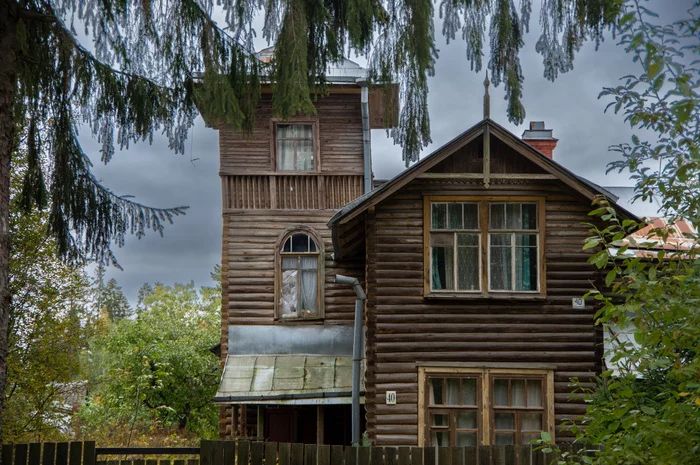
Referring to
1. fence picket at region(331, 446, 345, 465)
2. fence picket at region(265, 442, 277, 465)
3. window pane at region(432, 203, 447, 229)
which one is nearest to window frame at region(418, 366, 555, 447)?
window pane at region(432, 203, 447, 229)

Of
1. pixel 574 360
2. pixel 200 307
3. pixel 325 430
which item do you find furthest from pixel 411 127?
pixel 200 307

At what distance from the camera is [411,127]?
6762 millimetres

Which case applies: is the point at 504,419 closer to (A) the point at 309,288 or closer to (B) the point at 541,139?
(A) the point at 309,288

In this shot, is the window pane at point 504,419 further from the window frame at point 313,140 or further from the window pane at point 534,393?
the window frame at point 313,140

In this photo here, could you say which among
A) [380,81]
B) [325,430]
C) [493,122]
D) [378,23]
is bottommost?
[325,430]

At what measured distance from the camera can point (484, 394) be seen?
14156 mm

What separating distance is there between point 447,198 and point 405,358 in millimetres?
3127

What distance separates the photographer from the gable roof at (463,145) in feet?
45.9

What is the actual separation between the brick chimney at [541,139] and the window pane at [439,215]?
6.87 metres

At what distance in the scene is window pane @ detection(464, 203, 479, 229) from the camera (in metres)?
14.6

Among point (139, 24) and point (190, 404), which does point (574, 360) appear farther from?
point (190, 404)

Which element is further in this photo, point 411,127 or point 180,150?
point 180,150

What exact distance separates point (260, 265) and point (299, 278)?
1026 millimetres

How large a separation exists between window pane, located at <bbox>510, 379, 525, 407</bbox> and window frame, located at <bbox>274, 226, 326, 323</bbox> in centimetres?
594
